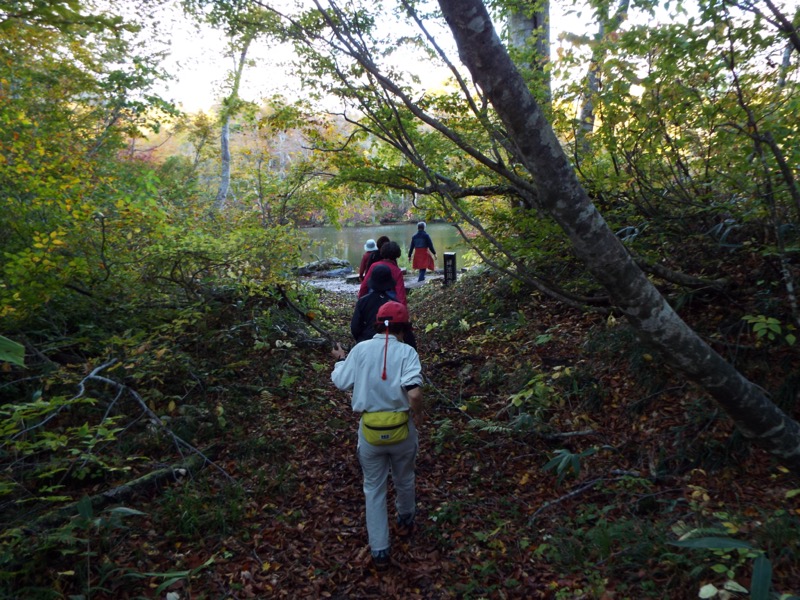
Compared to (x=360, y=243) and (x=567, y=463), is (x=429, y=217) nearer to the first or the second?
(x=567, y=463)

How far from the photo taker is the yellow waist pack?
11.4ft

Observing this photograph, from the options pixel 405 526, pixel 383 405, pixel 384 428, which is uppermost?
pixel 383 405

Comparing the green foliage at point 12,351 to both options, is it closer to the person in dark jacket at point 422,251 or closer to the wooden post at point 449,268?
the wooden post at point 449,268

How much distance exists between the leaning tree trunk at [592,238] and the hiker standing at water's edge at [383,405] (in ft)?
4.76

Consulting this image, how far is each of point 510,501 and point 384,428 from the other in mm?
1563

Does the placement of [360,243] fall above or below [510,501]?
above

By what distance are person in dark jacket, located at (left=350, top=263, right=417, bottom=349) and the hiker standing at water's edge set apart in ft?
4.22

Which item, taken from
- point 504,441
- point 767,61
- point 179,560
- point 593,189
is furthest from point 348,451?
point 767,61

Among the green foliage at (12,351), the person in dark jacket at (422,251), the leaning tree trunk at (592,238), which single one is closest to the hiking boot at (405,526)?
the leaning tree trunk at (592,238)

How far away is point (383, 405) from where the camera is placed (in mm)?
3518

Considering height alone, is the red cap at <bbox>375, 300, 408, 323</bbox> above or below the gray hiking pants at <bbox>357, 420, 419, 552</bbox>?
above

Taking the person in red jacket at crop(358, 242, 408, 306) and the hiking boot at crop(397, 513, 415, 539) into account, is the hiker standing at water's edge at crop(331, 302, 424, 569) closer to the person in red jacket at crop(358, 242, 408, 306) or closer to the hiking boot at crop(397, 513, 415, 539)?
the hiking boot at crop(397, 513, 415, 539)

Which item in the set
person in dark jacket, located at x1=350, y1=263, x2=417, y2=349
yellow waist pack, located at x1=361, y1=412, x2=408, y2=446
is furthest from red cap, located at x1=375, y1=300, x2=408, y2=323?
person in dark jacket, located at x1=350, y1=263, x2=417, y2=349

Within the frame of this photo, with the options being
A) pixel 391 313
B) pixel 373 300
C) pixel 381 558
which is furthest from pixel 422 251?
pixel 381 558
